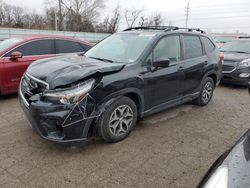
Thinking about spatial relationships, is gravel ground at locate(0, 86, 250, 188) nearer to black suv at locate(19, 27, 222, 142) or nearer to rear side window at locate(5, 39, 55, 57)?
black suv at locate(19, 27, 222, 142)

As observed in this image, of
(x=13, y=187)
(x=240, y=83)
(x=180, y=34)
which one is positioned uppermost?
(x=180, y=34)

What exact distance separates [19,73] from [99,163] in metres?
3.40

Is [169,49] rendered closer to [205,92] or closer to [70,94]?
[205,92]

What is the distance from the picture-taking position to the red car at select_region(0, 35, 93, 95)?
16.3ft

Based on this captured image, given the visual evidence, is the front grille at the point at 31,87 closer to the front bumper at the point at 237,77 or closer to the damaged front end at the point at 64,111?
the damaged front end at the point at 64,111

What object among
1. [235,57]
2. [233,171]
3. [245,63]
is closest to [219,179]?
[233,171]

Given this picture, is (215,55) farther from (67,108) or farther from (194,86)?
(67,108)

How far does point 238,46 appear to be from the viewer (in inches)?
331

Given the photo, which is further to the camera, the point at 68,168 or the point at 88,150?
the point at 88,150

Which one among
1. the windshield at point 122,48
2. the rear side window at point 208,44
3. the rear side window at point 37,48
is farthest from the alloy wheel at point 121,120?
the rear side window at point 37,48

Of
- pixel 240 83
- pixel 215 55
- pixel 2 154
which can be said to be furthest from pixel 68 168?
pixel 240 83

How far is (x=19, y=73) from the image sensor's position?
514 cm

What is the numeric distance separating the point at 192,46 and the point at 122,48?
1.60 metres

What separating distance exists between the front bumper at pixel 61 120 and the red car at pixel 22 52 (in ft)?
8.41
